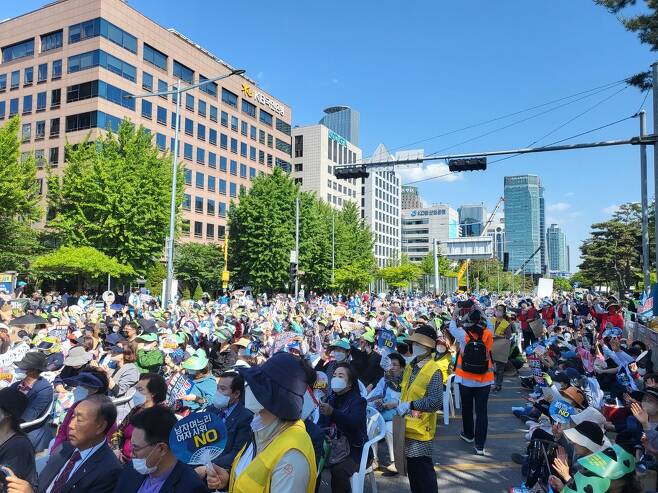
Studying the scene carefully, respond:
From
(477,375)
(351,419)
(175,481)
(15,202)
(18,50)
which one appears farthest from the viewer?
(18,50)

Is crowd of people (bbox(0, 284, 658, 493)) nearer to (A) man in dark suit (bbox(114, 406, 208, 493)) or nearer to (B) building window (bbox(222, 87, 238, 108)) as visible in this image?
(A) man in dark suit (bbox(114, 406, 208, 493))

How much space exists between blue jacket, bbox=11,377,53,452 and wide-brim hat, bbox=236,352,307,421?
3465mm

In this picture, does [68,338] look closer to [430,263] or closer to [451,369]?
[451,369]

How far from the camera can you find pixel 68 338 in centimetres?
1085

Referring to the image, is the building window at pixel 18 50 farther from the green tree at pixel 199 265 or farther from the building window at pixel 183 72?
the green tree at pixel 199 265

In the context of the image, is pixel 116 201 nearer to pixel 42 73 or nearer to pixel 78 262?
pixel 78 262

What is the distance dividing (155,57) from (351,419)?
55.6 m

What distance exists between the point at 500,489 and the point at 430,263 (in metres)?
89.1

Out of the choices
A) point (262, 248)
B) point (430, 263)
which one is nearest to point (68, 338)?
point (262, 248)

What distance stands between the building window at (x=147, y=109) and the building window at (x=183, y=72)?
6.28m

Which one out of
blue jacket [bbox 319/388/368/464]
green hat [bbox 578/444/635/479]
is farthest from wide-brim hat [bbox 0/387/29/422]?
green hat [bbox 578/444/635/479]

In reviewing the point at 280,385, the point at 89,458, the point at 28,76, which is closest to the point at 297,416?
the point at 280,385

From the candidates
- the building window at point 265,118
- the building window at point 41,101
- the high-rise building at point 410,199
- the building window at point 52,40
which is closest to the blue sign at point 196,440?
the building window at point 41,101

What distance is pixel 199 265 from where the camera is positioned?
49.0m
